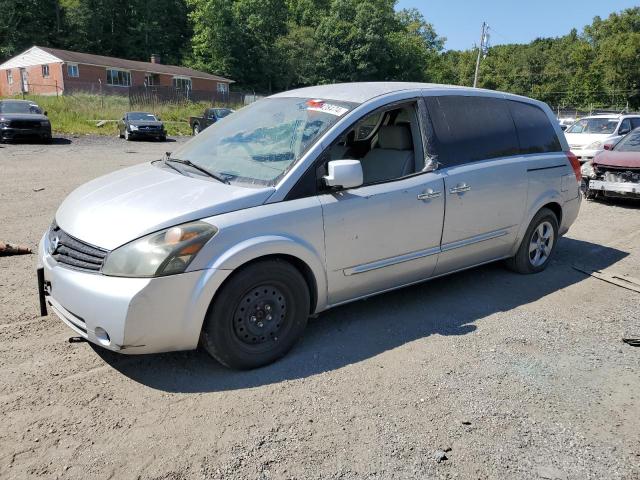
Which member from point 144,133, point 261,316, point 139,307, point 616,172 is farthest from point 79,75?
point 139,307

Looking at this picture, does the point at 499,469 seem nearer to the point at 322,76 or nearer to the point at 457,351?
the point at 457,351

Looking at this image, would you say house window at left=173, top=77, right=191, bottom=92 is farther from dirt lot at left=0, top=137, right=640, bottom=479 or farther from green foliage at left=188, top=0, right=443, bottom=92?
dirt lot at left=0, top=137, right=640, bottom=479

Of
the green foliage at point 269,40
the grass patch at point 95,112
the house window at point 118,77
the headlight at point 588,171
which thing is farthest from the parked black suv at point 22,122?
the green foliage at point 269,40

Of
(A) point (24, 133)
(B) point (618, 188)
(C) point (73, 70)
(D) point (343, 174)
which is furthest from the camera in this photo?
(C) point (73, 70)

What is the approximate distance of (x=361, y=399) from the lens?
325 cm

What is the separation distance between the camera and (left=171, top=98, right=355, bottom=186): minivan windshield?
12.5 feet

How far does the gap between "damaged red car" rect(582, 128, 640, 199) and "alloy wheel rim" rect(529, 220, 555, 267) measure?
4.94m

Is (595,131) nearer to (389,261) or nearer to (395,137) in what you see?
(395,137)

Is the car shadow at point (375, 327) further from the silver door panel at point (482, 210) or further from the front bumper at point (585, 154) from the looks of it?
the front bumper at point (585, 154)

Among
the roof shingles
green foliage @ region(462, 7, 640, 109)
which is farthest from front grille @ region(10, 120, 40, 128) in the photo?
green foliage @ region(462, 7, 640, 109)

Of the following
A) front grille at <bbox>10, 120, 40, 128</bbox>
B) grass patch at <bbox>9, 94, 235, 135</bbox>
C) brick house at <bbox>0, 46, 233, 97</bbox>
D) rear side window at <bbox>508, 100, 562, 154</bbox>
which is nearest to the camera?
rear side window at <bbox>508, 100, 562, 154</bbox>

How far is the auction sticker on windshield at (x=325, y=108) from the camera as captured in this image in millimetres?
4031

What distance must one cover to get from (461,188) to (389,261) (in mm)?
986

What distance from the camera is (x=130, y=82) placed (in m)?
52.4
